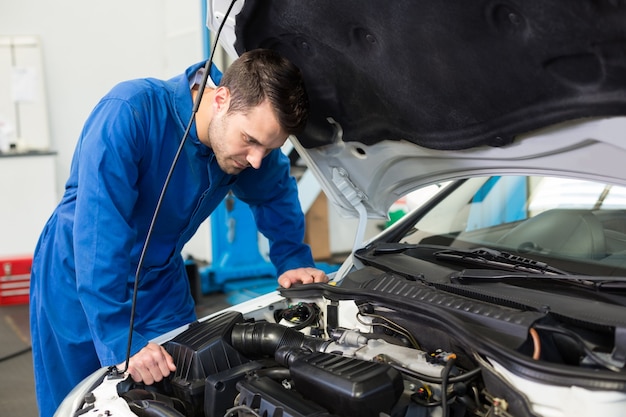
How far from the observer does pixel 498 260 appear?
1574mm

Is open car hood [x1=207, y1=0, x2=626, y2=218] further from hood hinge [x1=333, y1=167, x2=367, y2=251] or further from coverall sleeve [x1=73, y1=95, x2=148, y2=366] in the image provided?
coverall sleeve [x1=73, y1=95, x2=148, y2=366]

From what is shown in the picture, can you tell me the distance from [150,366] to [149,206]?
20.4 inches

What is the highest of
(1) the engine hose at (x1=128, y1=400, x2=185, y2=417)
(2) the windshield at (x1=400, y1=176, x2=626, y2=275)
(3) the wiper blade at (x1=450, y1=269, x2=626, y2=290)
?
(2) the windshield at (x1=400, y1=176, x2=626, y2=275)

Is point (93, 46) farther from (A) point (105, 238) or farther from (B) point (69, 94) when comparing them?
(A) point (105, 238)

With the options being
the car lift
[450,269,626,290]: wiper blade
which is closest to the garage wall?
the car lift

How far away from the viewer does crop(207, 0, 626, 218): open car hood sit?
44.4 inches

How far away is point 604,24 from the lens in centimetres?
103

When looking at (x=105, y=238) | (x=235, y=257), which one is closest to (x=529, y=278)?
(x=105, y=238)

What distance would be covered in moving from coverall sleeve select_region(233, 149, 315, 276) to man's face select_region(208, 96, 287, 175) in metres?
0.32

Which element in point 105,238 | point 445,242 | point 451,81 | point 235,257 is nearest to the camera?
point 451,81

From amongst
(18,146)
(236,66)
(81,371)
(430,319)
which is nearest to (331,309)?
(430,319)

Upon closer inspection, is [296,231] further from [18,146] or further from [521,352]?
[18,146]

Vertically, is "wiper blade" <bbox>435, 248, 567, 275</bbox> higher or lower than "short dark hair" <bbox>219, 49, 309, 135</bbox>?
lower

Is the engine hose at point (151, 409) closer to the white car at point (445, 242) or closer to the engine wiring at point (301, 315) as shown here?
the white car at point (445, 242)
